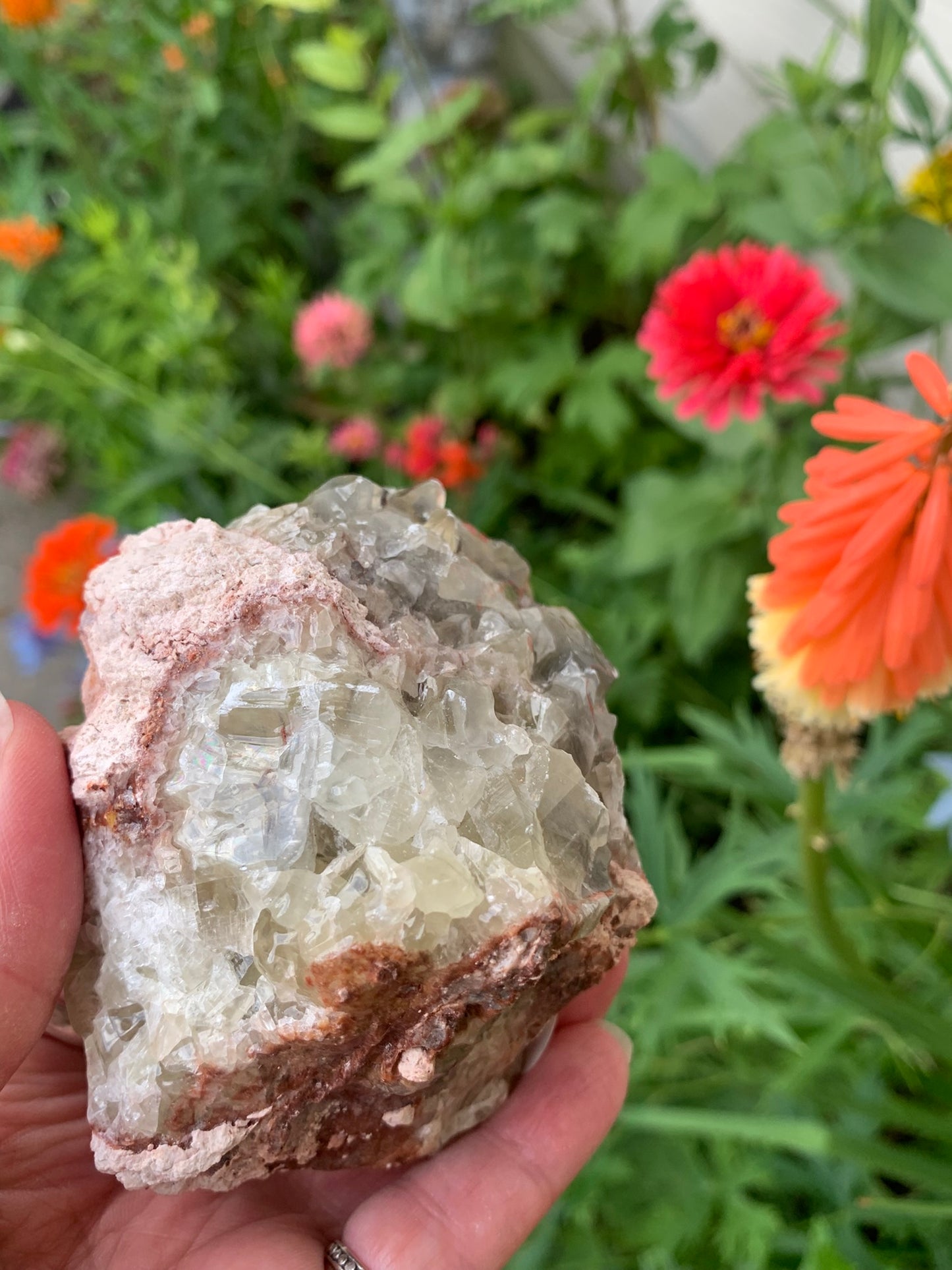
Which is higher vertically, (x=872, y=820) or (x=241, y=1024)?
(x=241, y=1024)

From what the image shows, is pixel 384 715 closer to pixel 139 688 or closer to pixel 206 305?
pixel 139 688

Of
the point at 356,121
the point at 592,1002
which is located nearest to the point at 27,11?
the point at 356,121

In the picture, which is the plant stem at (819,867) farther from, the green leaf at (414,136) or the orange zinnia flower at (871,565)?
the green leaf at (414,136)

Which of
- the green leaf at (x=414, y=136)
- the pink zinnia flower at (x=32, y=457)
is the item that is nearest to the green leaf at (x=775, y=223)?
the green leaf at (x=414, y=136)

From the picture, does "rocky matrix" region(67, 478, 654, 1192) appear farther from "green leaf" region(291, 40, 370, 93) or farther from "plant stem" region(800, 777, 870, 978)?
"green leaf" region(291, 40, 370, 93)

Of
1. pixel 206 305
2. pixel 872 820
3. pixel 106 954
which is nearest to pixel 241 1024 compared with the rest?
pixel 106 954

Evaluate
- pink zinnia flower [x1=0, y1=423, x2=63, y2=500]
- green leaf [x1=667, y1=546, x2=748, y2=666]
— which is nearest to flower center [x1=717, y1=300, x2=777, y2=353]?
green leaf [x1=667, y1=546, x2=748, y2=666]
